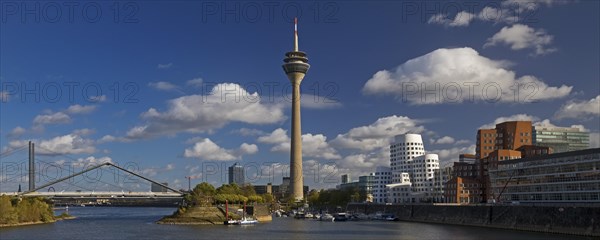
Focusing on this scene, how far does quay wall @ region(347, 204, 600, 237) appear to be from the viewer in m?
59.1

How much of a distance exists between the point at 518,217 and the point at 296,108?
111611 millimetres

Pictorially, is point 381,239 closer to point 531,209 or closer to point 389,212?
point 531,209

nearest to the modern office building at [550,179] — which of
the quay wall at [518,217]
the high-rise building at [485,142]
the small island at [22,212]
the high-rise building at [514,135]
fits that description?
the quay wall at [518,217]

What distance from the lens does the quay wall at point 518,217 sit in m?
59.1

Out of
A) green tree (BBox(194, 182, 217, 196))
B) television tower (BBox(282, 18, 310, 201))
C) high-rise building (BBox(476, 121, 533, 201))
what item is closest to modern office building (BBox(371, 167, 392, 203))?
television tower (BBox(282, 18, 310, 201))

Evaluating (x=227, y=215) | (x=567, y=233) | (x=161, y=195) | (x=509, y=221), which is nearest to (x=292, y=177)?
(x=161, y=195)

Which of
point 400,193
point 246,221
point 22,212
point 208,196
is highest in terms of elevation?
point 208,196

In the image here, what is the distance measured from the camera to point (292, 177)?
184750mm

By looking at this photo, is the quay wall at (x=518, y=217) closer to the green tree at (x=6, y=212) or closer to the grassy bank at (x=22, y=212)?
the grassy bank at (x=22, y=212)

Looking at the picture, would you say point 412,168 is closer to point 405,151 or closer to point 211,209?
point 405,151

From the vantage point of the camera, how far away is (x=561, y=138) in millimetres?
144125

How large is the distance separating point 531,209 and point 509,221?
4.37 metres

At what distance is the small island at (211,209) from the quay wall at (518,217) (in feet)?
85.4

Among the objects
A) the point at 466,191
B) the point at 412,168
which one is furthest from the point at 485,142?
the point at 412,168
